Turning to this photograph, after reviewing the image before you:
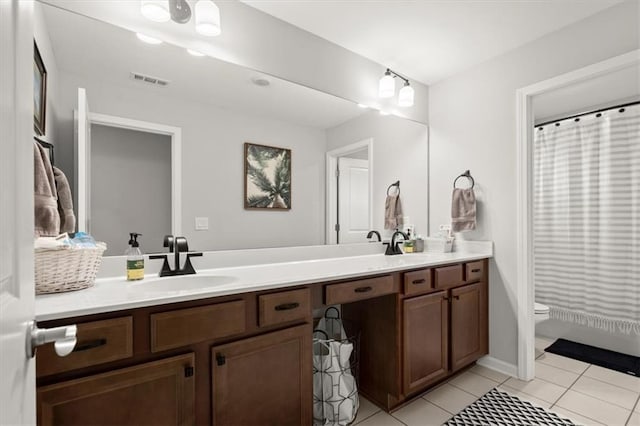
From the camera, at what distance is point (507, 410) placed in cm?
189

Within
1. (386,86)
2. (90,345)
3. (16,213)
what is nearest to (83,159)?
(90,345)

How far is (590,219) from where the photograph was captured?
9.27 feet

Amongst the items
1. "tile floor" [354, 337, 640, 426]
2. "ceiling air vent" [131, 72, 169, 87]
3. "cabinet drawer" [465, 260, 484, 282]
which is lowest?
"tile floor" [354, 337, 640, 426]

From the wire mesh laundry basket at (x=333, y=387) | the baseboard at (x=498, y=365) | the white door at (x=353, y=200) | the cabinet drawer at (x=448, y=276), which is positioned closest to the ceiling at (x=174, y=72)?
the white door at (x=353, y=200)

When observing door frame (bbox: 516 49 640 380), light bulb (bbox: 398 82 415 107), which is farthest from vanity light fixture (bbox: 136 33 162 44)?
door frame (bbox: 516 49 640 380)

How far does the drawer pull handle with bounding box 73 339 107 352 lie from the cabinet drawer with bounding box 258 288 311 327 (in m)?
0.55

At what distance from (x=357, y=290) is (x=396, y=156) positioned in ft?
4.90

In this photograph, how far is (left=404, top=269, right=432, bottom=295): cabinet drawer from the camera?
191cm

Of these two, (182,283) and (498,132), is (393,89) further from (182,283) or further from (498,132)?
(182,283)

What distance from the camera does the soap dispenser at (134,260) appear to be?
1.48m

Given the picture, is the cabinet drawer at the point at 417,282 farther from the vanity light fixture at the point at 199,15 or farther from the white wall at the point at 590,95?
the vanity light fixture at the point at 199,15

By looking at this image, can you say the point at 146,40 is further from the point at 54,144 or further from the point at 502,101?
the point at 502,101

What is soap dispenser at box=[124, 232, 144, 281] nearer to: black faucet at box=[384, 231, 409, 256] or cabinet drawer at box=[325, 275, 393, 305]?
cabinet drawer at box=[325, 275, 393, 305]

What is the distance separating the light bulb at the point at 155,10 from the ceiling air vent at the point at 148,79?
27 cm
